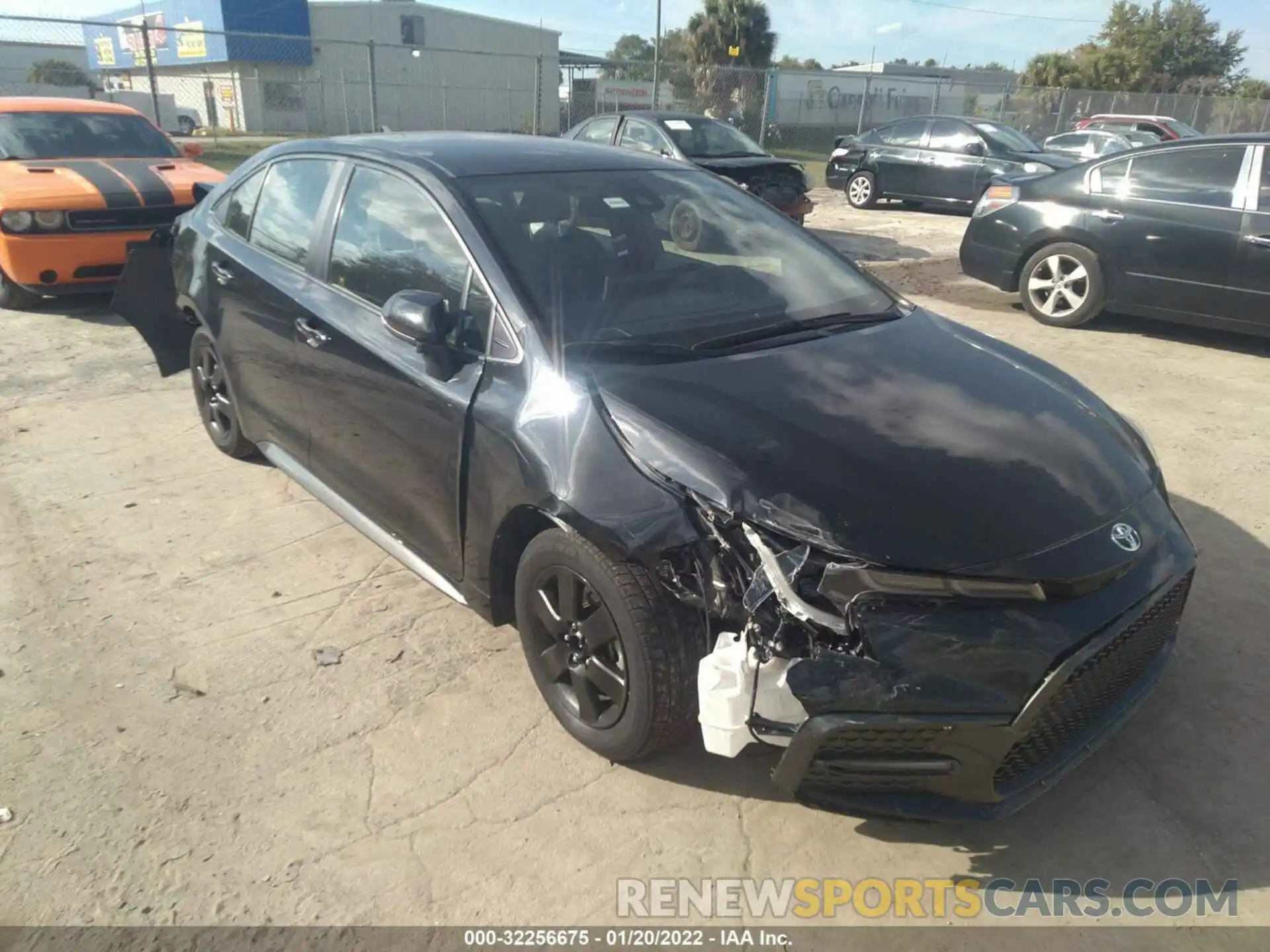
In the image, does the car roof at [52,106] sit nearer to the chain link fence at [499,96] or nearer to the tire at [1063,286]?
the tire at [1063,286]

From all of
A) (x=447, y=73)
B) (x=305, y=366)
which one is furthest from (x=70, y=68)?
(x=305, y=366)

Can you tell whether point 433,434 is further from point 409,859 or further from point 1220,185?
point 1220,185

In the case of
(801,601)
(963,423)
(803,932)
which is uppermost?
(963,423)

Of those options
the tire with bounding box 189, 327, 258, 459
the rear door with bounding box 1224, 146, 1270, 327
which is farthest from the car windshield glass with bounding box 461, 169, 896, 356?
the rear door with bounding box 1224, 146, 1270, 327

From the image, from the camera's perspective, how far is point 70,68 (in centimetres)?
3212

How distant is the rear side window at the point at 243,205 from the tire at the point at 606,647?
2.51m

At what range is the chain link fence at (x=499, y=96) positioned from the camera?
1147 inches

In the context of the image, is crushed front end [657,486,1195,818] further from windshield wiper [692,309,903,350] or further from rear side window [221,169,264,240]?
rear side window [221,169,264,240]

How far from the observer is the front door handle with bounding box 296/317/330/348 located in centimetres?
340

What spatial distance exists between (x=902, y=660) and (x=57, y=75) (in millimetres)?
40364

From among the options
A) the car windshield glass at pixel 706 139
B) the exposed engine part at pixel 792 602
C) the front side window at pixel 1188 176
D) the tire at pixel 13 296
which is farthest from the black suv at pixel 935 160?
the exposed engine part at pixel 792 602

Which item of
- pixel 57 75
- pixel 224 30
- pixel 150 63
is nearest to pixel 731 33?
pixel 224 30

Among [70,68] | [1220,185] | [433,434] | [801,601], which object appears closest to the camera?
[801,601]

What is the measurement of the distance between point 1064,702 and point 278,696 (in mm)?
2386
